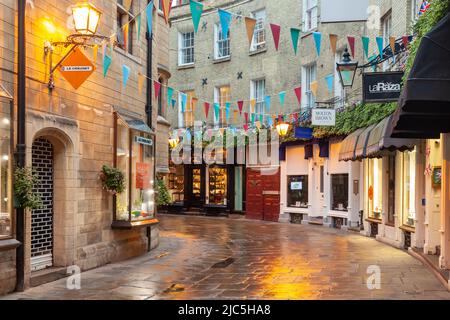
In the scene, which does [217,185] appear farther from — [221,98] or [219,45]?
[219,45]

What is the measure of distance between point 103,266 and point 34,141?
2.94 m

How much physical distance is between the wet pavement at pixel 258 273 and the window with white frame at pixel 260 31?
11.1 metres

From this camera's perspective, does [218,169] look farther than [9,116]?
Yes

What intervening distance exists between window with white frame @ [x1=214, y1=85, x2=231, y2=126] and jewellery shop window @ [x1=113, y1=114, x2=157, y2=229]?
43.4 ft

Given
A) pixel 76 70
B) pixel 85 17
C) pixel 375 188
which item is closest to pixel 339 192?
pixel 375 188

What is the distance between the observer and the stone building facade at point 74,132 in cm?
870

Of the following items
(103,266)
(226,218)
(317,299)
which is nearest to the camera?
(317,299)

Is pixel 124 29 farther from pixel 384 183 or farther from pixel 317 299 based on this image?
pixel 384 183

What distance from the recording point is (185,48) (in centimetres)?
2814

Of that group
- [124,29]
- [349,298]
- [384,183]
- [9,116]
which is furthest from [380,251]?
[9,116]

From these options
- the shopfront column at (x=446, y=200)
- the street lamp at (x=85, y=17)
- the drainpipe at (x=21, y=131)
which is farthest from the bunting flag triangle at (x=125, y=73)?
the shopfront column at (x=446, y=200)

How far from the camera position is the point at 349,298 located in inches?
319

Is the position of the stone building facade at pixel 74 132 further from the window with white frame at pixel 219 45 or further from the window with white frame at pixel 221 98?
the window with white frame at pixel 219 45

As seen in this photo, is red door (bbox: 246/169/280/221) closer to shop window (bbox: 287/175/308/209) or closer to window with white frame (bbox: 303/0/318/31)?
shop window (bbox: 287/175/308/209)
